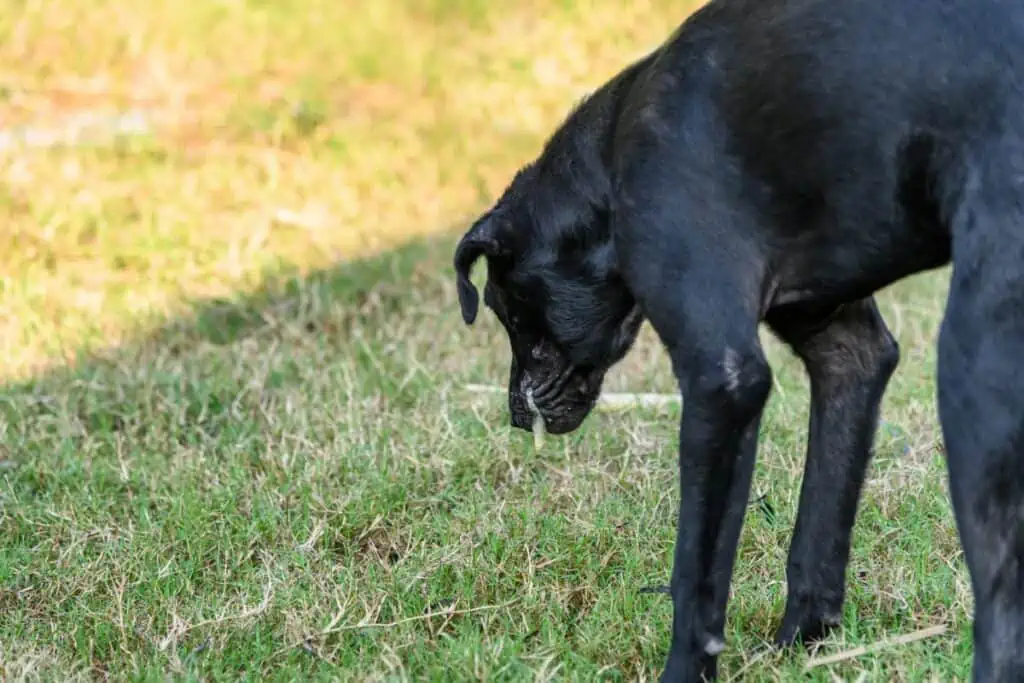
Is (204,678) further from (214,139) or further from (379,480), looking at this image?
(214,139)

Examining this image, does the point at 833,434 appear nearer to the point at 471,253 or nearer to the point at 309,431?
the point at 471,253

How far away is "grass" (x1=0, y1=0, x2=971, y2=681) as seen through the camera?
13.7 ft

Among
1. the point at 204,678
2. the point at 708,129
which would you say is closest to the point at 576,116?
the point at 708,129

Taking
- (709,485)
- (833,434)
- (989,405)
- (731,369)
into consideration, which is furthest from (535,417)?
(989,405)

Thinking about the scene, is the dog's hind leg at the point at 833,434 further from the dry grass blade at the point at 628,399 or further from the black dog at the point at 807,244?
the dry grass blade at the point at 628,399

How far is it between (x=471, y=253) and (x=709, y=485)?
3.28 ft

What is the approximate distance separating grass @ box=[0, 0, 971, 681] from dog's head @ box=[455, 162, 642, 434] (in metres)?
0.58

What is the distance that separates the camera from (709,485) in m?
A: 3.47

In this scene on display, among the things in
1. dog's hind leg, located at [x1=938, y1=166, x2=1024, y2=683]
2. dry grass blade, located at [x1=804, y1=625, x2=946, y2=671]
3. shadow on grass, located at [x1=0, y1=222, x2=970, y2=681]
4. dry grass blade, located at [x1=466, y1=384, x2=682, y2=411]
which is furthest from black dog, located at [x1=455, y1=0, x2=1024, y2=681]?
dry grass blade, located at [x1=466, y1=384, x2=682, y2=411]

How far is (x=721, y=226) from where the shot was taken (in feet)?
11.3

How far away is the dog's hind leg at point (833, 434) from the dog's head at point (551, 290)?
1.49 ft

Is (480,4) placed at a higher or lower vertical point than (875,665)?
higher

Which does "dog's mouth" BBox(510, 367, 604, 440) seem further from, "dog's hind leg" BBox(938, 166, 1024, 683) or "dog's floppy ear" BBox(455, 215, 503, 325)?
"dog's hind leg" BBox(938, 166, 1024, 683)

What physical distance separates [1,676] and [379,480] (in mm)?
1335
